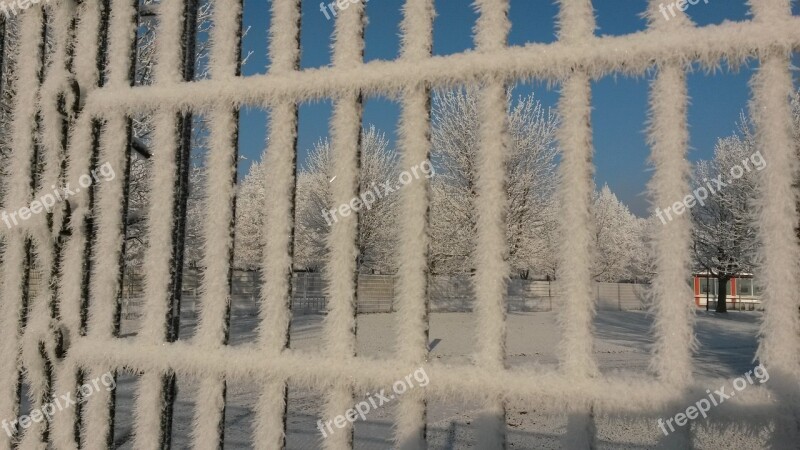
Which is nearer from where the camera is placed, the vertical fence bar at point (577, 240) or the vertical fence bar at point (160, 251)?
the vertical fence bar at point (577, 240)

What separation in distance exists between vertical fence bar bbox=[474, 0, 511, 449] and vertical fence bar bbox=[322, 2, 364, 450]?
30 cm

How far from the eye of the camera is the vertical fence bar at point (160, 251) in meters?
1.36

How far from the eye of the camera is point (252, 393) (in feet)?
19.7

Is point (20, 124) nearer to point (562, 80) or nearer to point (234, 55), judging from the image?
point (234, 55)

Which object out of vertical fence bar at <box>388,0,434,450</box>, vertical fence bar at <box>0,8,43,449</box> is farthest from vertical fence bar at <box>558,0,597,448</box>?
vertical fence bar at <box>0,8,43,449</box>

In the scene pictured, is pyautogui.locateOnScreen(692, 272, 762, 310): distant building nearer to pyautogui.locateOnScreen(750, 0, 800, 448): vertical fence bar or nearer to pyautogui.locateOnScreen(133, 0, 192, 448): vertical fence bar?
pyautogui.locateOnScreen(750, 0, 800, 448): vertical fence bar

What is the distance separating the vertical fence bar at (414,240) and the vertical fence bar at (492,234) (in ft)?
0.40

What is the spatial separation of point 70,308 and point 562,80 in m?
1.43

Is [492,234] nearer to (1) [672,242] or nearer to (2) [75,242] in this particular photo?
(1) [672,242]

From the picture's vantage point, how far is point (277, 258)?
126 cm

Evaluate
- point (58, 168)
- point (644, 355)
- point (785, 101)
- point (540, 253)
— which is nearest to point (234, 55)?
point (58, 168)

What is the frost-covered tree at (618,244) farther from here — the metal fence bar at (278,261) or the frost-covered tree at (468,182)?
the metal fence bar at (278,261)

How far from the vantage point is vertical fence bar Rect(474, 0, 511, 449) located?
3.51 ft

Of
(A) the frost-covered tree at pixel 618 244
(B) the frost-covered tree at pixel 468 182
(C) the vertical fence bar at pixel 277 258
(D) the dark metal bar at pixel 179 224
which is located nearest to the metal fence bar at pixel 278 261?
(C) the vertical fence bar at pixel 277 258
